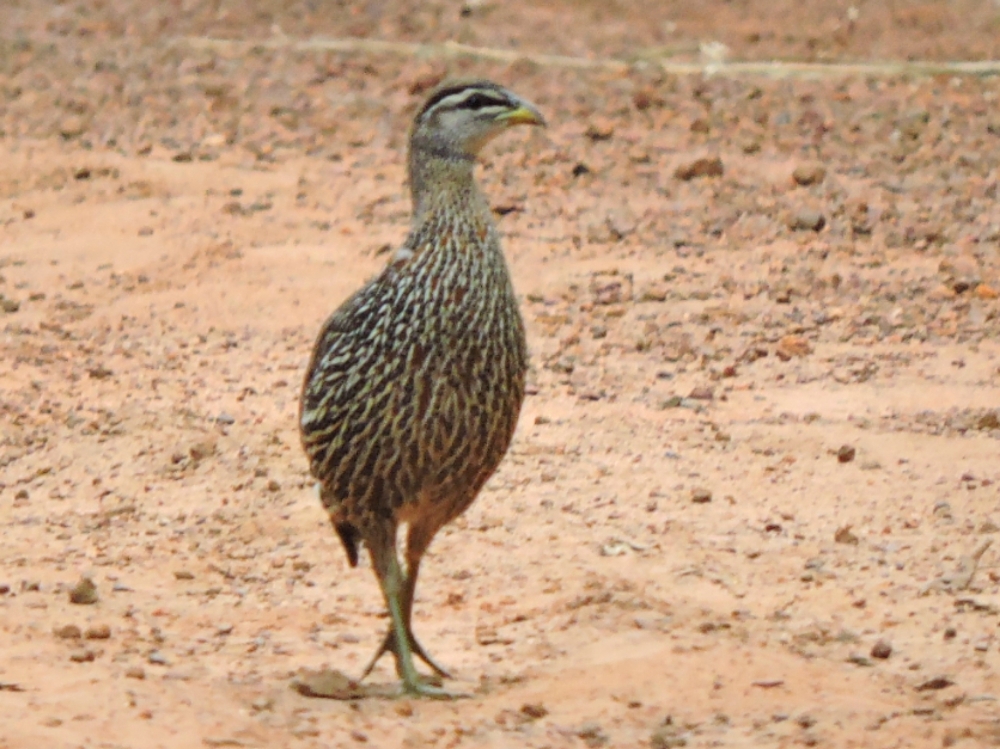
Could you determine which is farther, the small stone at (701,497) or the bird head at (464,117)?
the small stone at (701,497)

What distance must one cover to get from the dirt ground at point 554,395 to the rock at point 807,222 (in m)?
0.02

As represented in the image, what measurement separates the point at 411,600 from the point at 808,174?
510 centimetres

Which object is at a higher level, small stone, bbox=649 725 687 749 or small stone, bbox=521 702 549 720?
small stone, bbox=649 725 687 749

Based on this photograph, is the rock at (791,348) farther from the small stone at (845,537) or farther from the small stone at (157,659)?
the small stone at (157,659)

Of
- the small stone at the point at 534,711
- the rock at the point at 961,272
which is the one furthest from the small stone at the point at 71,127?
the small stone at the point at 534,711

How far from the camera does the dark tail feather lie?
5.38m

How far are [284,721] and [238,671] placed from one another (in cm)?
61

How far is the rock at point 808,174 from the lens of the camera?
9.77m

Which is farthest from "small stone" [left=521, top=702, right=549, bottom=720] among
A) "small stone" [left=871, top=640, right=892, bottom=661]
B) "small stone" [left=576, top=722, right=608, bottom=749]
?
"small stone" [left=871, top=640, right=892, bottom=661]

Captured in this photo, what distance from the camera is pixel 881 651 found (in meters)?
5.14

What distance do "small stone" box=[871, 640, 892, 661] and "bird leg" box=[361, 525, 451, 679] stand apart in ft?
3.95

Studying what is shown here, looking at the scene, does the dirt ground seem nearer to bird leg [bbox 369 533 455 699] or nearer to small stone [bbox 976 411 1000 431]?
small stone [bbox 976 411 1000 431]

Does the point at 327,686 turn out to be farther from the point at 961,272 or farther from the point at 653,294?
the point at 961,272

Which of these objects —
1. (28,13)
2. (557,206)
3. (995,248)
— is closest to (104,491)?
(557,206)
